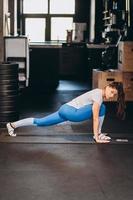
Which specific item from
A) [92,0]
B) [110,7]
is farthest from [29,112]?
[92,0]

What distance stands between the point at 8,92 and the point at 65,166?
223 centimetres

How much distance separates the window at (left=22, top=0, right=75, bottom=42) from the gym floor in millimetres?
9412

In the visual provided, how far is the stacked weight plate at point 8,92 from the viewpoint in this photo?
6414mm

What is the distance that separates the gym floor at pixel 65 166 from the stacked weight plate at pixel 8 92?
1.07 ft

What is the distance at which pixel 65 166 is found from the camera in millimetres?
4500

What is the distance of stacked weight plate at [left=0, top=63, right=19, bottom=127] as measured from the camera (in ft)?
21.0

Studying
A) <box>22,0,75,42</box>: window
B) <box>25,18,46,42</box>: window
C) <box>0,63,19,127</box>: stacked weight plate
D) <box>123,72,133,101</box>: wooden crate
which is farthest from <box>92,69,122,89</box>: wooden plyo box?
<box>25,18,46,42</box>: window

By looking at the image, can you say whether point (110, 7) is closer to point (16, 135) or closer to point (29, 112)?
point (29, 112)

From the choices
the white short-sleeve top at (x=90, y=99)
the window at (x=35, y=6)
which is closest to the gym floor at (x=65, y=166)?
the white short-sleeve top at (x=90, y=99)

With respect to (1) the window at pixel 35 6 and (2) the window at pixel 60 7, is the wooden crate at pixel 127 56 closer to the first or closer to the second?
(2) the window at pixel 60 7

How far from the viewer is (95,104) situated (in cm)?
527

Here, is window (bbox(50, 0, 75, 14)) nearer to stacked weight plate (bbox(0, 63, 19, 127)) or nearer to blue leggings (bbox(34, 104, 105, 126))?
stacked weight plate (bbox(0, 63, 19, 127))

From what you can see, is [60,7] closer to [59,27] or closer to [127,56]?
[59,27]

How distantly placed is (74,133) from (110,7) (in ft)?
23.9
